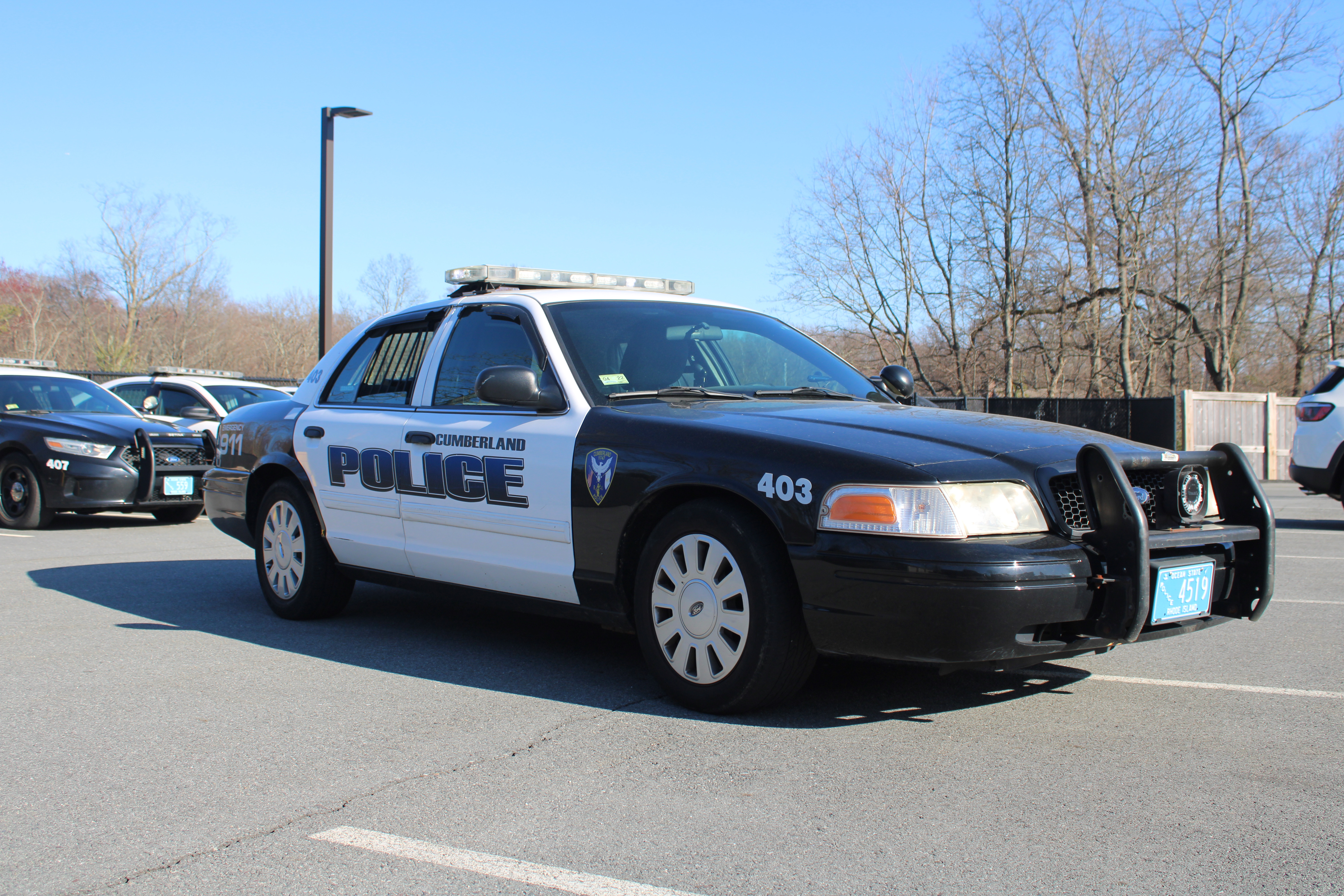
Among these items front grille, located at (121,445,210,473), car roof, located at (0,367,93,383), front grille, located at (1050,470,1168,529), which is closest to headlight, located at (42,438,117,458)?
front grille, located at (121,445,210,473)

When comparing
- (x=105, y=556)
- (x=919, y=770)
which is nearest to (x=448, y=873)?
(x=919, y=770)

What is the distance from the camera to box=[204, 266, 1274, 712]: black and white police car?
3662 mm

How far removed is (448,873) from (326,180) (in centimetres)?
1466

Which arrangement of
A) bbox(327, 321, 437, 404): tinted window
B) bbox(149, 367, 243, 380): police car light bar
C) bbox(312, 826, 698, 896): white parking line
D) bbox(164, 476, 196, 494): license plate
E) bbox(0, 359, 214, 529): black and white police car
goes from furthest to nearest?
bbox(149, 367, 243, 380): police car light bar → bbox(164, 476, 196, 494): license plate → bbox(0, 359, 214, 529): black and white police car → bbox(327, 321, 437, 404): tinted window → bbox(312, 826, 698, 896): white parking line

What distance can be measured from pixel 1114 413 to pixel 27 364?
18606mm

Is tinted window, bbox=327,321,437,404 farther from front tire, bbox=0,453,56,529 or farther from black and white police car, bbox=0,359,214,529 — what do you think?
front tire, bbox=0,453,56,529

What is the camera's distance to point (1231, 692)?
4512mm

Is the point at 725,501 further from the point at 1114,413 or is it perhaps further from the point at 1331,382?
the point at 1114,413

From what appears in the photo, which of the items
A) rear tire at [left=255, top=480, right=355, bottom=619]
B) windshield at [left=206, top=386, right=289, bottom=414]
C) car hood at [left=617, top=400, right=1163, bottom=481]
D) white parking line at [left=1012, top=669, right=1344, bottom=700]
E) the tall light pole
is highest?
the tall light pole

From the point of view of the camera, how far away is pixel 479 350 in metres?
5.32

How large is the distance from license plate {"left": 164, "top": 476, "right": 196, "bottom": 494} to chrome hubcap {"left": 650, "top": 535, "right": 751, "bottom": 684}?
8403mm

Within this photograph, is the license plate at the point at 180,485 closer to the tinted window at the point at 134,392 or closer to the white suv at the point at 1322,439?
the tinted window at the point at 134,392

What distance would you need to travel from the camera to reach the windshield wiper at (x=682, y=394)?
475 centimetres

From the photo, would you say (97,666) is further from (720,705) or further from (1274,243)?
(1274,243)
